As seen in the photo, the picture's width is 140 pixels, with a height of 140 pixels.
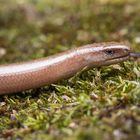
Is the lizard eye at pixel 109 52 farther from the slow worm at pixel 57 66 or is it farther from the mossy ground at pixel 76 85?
the mossy ground at pixel 76 85

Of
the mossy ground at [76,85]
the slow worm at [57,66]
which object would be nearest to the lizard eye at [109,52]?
the slow worm at [57,66]

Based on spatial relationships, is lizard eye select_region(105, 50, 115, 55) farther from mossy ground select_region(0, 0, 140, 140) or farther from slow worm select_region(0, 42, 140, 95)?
mossy ground select_region(0, 0, 140, 140)

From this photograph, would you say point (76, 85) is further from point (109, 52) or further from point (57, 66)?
point (109, 52)

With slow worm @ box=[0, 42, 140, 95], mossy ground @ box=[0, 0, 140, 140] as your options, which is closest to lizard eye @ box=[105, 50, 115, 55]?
slow worm @ box=[0, 42, 140, 95]

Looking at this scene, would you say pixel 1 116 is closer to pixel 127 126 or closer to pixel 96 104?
pixel 96 104

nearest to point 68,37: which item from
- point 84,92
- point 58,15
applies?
point 58,15

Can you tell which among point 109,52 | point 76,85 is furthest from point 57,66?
point 109,52
